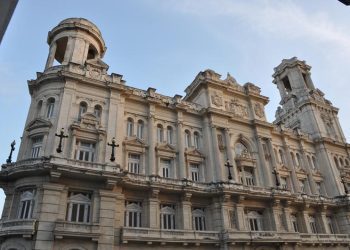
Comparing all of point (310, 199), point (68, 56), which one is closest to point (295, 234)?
point (310, 199)

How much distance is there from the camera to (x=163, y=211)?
2625 cm

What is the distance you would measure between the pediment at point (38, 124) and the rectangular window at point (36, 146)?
979 millimetres

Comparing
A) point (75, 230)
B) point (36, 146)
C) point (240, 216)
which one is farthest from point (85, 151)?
point (240, 216)

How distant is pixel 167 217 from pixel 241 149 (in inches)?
533

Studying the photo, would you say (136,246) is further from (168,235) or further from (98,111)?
(98,111)

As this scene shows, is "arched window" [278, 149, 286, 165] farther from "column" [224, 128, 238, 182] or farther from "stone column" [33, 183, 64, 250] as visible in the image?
"stone column" [33, 183, 64, 250]

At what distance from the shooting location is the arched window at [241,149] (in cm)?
3409

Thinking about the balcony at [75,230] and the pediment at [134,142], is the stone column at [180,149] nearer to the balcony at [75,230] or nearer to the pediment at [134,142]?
the pediment at [134,142]

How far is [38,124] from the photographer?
24891 millimetres

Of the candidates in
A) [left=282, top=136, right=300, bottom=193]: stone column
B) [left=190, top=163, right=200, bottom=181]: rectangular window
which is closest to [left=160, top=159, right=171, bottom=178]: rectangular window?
[left=190, top=163, right=200, bottom=181]: rectangular window

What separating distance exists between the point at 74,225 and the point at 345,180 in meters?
38.0

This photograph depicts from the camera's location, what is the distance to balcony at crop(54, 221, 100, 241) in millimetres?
19953

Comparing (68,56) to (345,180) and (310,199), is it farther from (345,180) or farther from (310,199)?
(345,180)

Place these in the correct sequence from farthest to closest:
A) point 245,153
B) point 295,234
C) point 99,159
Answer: point 245,153
point 295,234
point 99,159
